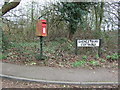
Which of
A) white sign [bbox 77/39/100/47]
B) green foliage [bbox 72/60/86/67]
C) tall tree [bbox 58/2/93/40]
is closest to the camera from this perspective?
green foliage [bbox 72/60/86/67]

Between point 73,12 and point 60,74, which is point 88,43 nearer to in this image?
point 60,74

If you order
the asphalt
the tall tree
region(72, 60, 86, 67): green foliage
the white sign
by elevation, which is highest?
the tall tree

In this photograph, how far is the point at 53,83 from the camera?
200 inches

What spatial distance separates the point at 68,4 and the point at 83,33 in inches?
90.7

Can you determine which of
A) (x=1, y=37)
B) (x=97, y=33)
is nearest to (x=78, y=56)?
(x=97, y=33)

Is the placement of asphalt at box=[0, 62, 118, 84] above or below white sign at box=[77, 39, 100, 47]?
below

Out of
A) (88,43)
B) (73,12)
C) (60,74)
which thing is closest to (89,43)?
(88,43)

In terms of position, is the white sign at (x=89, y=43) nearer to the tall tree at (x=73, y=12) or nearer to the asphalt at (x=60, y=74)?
the asphalt at (x=60, y=74)

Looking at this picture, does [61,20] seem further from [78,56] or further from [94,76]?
[94,76]

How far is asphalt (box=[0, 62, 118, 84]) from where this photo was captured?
5238 mm

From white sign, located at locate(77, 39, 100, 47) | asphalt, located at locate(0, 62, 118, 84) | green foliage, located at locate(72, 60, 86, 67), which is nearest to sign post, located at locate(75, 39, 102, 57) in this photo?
white sign, located at locate(77, 39, 100, 47)

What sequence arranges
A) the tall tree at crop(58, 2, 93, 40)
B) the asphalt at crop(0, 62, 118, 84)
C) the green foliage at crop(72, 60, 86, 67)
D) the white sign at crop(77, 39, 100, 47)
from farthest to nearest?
the tall tree at crop(58, 2, 93, 40) → the white sign at crop(77, 39, 100, 47) → the green foliage at crop(72, 60, 86, 67) → the asphalt at crop(0, 62, 118, 84)

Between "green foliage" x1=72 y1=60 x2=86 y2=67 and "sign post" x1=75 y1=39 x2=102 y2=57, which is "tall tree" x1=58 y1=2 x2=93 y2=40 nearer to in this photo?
"sign post" x1=75 y1=39 x2=102 y2=57

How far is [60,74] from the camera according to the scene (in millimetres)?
5895
